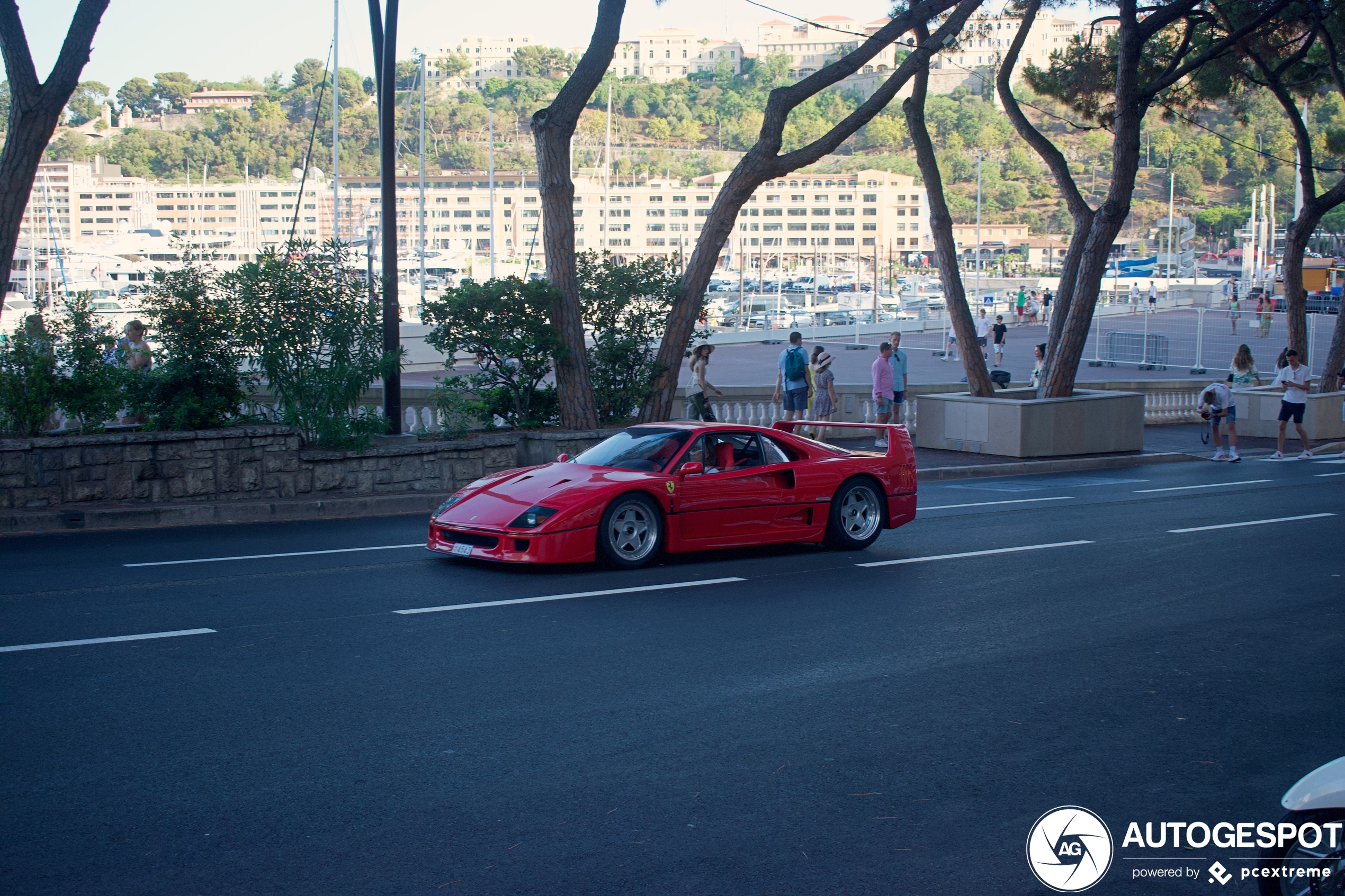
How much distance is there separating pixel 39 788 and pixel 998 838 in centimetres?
387

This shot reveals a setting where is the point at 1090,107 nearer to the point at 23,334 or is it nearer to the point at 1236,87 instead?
Answer: the point at 1236,87

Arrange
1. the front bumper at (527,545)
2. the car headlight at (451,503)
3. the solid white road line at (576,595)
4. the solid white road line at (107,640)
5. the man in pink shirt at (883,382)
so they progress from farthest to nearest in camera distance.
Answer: the man in pink shirt at (883,382) → the car headlight at (451,503) → the front bumper at (527,545) → the solid white road line at (576,595) → the solid white road line at (107,640)

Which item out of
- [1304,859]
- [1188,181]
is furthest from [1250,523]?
[1188,181]

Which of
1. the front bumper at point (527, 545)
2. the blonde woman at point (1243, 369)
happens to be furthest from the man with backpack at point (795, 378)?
the blonde woman at point (1243, 369)

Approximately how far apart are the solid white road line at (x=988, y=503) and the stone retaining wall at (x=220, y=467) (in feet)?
17.5

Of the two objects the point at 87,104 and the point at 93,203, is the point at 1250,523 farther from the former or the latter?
the point at 87,104

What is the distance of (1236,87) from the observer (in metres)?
29.8

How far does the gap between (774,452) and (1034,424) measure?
11.1m

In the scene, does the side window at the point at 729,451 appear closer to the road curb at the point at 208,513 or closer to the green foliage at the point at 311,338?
the road curb at the point at 208,513

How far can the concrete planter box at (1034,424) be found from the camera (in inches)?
826

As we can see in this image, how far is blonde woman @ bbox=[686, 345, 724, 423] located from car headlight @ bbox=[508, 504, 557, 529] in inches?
362

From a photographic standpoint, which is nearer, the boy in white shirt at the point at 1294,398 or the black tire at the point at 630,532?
the black tire at the point at 630,532

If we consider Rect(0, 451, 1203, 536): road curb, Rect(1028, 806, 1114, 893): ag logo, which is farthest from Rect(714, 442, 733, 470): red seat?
Rect(1028, 806, 1114, 893): ag logo

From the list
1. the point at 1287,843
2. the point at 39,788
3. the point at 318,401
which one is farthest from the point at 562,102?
the point at 1287,843
